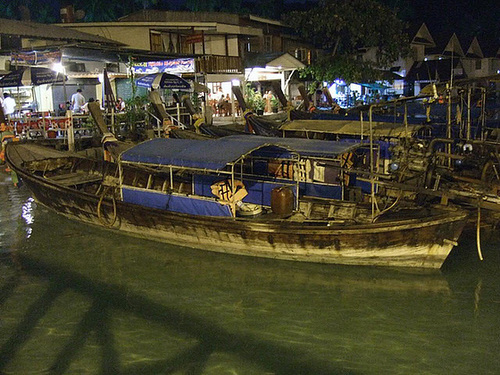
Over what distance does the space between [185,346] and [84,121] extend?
46.5ft

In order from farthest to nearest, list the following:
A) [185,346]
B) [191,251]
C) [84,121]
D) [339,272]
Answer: [84,121] → [191,251] → [339,272] → [185,346]

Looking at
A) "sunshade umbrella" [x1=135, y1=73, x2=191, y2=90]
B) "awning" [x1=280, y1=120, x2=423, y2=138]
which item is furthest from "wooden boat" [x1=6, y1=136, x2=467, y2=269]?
"sunshade umbrella" [x1=135, y1=73, x2=191, y2=90]

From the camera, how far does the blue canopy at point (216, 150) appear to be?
10367 millimetres

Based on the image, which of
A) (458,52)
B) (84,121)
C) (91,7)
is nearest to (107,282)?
(84,121)

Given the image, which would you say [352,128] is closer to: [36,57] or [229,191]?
[229,191]

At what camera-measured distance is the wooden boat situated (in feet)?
31.9

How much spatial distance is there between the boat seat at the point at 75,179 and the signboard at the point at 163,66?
28.5ft

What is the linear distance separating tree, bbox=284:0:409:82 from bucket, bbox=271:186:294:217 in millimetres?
22266

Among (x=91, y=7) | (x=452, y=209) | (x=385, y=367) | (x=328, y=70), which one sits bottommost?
(x=385, y=367)

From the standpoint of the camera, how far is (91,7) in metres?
43.8

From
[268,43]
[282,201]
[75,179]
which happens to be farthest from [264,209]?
[268,43]

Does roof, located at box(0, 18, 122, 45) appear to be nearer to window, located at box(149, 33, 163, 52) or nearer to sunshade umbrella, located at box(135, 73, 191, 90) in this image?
sunshade umbrella, located at box(135, 73, 191, 90)

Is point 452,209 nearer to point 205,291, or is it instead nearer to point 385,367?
point 385,367

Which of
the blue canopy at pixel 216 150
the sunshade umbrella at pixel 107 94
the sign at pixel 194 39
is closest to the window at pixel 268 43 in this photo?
the sign at pixel 194 39
